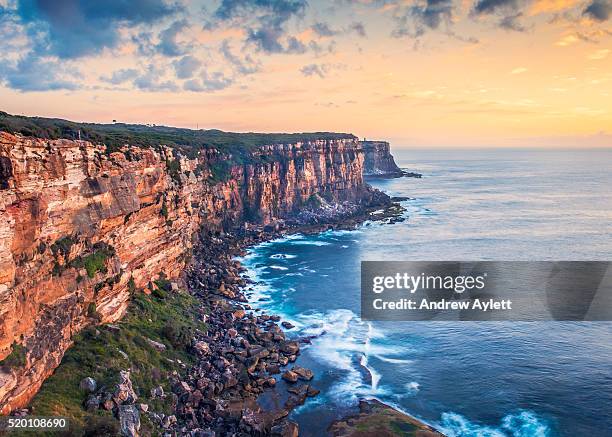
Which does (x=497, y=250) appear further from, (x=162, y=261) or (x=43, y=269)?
(x=43, y=269)

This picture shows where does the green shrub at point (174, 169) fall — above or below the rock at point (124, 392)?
above

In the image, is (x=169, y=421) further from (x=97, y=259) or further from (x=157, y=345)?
(x=97, y=259)

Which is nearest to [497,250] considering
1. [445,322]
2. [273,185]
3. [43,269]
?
[445,322]

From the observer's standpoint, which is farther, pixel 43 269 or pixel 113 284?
pixel 113 284

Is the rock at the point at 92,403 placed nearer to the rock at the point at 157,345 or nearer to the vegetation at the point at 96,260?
the rock at the point at 157,345

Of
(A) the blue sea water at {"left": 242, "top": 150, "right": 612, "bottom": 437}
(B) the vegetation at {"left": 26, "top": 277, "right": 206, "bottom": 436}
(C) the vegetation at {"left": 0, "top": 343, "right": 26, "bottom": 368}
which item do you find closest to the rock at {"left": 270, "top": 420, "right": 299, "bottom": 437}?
(A) the blue sea water at {"left": 242, "top": 150, "right": 612, "bottom": 437}

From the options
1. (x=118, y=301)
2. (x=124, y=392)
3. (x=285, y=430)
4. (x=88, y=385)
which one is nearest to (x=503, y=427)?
(x=285, y=430)

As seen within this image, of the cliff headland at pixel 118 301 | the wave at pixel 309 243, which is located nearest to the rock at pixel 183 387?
the cliff headland at pixel 118 301
